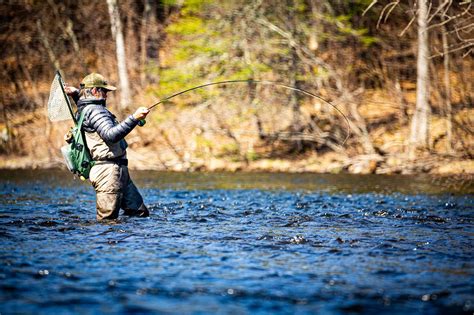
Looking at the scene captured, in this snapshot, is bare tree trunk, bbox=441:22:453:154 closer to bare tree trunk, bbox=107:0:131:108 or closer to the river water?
the river water

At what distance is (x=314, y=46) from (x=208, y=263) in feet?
55.7

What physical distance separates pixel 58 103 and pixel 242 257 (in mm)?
3198

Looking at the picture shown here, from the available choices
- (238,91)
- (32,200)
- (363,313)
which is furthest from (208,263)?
(238,91)

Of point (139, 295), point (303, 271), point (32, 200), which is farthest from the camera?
point (32, 200)

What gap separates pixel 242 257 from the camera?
6.52m

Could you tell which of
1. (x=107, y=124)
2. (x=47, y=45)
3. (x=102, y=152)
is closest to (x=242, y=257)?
(x=107, y=124)

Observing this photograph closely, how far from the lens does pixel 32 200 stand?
1210 centimetres

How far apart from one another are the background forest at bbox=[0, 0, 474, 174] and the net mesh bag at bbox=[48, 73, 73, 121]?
1193 cm

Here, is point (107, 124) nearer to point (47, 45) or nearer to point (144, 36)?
point (47, 45)

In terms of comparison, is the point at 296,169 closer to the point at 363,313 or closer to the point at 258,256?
the point at 258,256

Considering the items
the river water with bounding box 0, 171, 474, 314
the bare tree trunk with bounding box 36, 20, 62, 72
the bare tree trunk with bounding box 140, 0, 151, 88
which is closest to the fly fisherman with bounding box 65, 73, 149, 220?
the river water with bounding box 0, 171, 474, 314

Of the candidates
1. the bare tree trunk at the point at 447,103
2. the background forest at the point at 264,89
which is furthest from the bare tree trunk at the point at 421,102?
the bare tree trunk at the point at 447,103

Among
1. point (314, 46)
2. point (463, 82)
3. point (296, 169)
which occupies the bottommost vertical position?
point (296, 169)

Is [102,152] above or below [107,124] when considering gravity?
below
